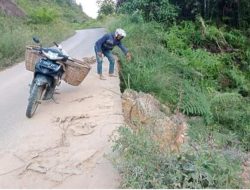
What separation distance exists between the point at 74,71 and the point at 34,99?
1206mm

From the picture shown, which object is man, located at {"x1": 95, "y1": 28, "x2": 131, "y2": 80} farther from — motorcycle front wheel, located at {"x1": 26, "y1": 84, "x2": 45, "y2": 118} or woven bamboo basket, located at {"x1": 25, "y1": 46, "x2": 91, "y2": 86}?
motorcycle front wheel, located at {"x1": 26, "y1": 84, "x2": 45, "y2": 118}

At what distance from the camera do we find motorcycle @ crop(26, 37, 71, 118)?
285 inches

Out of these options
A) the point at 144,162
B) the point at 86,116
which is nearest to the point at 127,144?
the point at 144,162

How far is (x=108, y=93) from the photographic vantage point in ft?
27.4

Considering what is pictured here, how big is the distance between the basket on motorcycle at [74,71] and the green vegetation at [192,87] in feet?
4.45

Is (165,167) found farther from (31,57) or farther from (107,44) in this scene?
(107,44)

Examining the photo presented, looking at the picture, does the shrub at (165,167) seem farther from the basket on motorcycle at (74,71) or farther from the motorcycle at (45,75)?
the basket on motorcycle at (74,71)

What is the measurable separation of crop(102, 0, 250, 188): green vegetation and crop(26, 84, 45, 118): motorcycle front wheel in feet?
8.06

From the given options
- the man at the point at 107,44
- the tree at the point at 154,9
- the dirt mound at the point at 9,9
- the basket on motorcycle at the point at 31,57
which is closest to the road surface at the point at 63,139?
the man at the point at 107,44

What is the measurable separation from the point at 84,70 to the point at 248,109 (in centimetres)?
438

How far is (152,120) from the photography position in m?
6.18

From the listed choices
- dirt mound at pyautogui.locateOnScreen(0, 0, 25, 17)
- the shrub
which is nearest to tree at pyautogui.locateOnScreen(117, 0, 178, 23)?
the shrub

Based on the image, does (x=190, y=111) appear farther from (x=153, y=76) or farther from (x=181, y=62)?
(x=181, y=62)

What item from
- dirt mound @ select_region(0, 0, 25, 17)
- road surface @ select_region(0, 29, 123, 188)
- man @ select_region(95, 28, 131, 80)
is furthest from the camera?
dirt mound @ select_region(0, 0, 25, 17)
